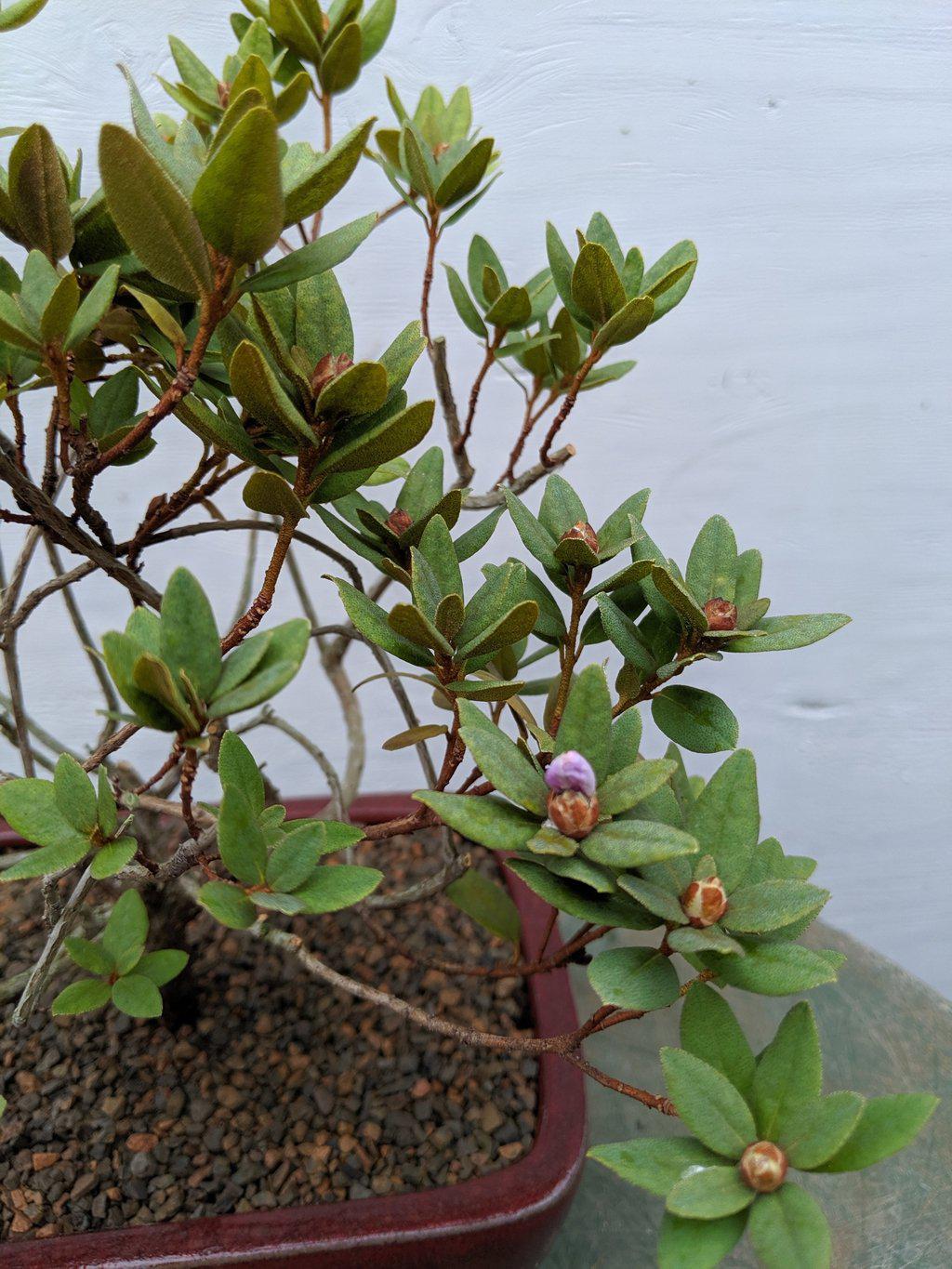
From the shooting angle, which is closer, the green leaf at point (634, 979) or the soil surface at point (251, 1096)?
the green leaf at point (634, 979)

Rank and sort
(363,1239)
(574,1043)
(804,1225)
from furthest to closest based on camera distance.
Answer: (363,1239) < (574,1043) < (804,1225)

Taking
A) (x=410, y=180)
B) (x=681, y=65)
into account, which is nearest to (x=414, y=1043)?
(x=410, y=180)

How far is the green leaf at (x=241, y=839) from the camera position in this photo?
44cm

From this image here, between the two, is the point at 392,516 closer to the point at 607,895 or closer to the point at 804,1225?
the point at 607,895

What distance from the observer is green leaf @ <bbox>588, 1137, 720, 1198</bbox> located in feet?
1.40

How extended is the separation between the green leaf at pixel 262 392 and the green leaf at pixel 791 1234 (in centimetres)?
40

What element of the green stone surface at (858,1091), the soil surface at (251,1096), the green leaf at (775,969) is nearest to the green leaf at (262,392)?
the green leaf at (775,969)

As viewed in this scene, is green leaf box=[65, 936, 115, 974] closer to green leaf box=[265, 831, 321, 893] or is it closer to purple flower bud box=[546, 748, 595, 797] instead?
green leaf box=[265, 831, 321, 893]

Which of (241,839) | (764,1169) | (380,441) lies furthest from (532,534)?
(764,1169)

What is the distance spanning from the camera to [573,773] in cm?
43

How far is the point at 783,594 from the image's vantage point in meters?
1.58

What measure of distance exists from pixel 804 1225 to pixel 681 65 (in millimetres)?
1277

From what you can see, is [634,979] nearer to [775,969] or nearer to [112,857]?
[775,969]

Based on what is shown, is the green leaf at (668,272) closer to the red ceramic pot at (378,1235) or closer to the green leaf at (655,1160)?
the green leaf at (655,1160)
